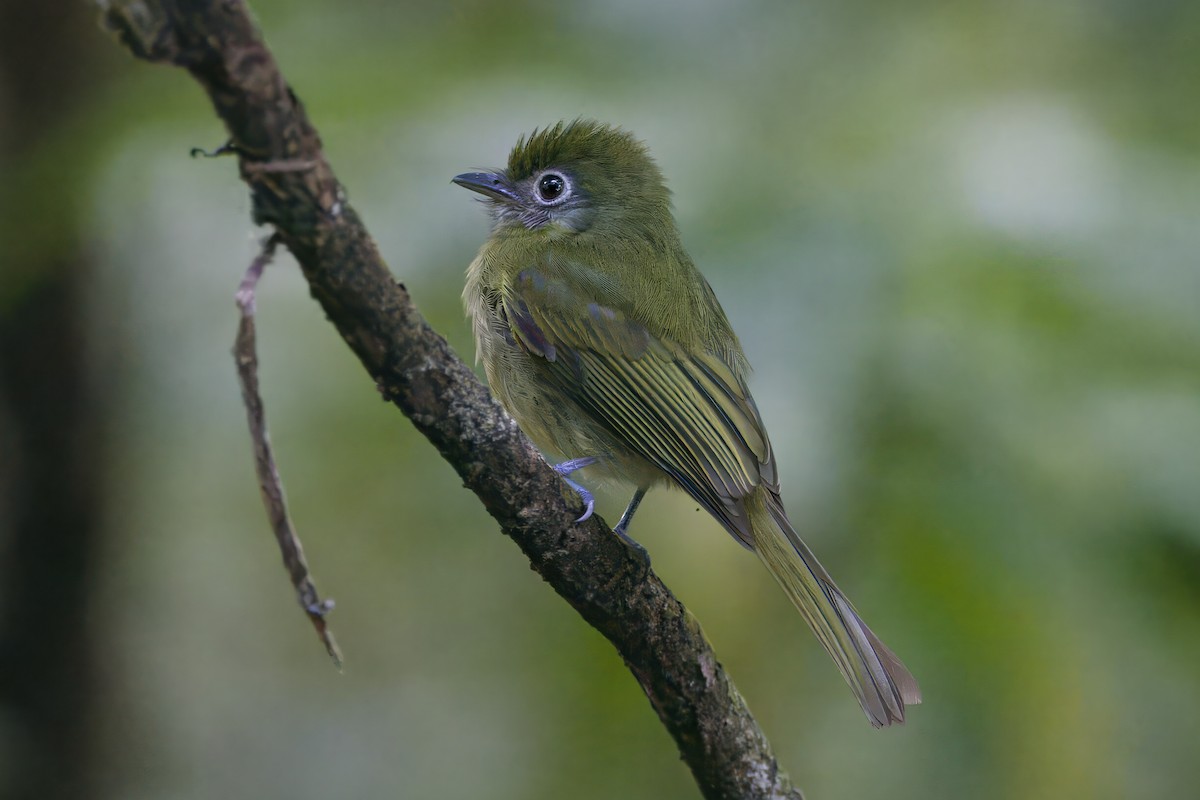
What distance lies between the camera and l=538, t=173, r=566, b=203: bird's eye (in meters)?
3.03

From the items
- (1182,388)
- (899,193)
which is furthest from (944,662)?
(899,193)

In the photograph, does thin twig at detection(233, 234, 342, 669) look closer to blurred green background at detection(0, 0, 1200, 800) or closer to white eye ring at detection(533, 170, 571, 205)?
blurred green background at detection(0, 0, 1200, 800)

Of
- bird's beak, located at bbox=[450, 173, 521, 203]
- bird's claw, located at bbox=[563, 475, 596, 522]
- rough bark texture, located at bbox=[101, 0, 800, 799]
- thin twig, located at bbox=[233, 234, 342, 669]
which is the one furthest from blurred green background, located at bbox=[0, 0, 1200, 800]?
thin twig, located at bbox=[233, 234, 342, 669]

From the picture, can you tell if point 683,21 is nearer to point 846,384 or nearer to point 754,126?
point 754,126

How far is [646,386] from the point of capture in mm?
2453

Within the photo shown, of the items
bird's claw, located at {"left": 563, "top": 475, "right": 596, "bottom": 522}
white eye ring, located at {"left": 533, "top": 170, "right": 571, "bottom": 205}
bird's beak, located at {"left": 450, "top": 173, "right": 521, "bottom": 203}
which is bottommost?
bird's claw, located at {"left": 563, "top": 475, "right": 596, "bottom": 522}

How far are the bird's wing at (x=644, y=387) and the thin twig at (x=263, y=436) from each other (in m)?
1.13

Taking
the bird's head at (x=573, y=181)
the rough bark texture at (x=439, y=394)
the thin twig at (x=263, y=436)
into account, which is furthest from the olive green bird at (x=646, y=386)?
the thin twig at (x=263, y=436)

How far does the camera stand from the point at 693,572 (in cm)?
258

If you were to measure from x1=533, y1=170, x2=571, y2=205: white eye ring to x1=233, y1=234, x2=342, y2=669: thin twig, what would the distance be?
73.6 inches

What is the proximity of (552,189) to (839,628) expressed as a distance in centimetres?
145

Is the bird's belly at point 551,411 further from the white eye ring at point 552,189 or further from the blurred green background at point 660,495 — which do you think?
the white eye ring at point 552,189

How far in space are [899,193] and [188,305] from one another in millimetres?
1859

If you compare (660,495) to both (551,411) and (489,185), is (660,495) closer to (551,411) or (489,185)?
(551,411)
